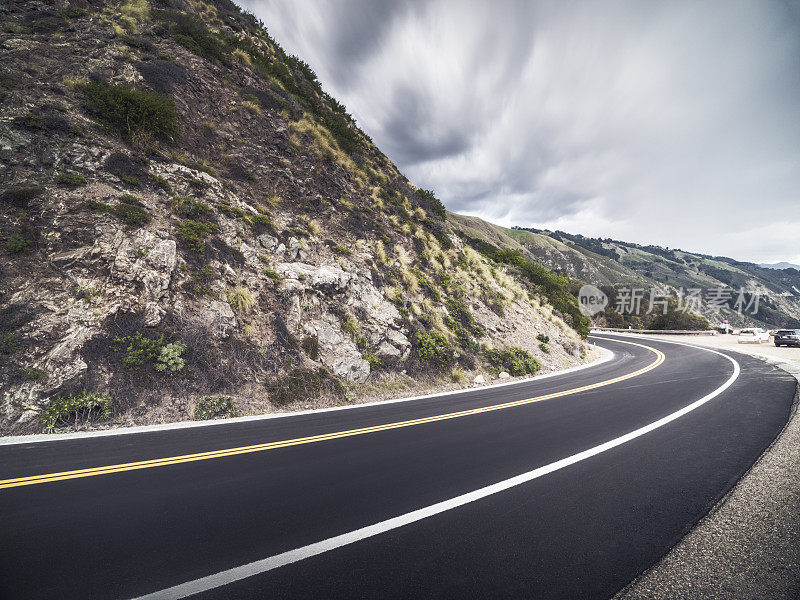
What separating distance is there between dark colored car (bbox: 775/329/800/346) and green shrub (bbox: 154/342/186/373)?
33.7 m

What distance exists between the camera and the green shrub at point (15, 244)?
269 inches

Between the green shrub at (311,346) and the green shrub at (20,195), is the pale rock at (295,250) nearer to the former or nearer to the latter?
the green shrub at (311,346)

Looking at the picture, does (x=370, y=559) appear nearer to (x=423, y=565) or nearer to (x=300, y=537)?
(x=423, y=565)

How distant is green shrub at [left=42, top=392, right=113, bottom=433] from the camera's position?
5594 millimetres

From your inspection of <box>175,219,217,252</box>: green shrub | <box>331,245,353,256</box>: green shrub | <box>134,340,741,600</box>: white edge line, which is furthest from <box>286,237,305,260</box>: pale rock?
<box>134,340,741,600</box>: white edge line

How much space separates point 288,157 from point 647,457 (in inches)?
644

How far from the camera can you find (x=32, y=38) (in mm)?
10906

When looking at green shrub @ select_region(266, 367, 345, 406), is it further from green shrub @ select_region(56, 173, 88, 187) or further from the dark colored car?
the dark colored car

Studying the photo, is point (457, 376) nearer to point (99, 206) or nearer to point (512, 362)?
point (512, 362)

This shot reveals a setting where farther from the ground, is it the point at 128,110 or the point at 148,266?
the point at 128,110

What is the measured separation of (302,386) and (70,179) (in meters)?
8.64

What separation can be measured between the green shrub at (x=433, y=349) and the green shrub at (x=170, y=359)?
7.20 m

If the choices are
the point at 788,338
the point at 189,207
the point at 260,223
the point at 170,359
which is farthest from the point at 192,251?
the point at 788,338

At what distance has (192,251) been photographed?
8938 millimetres
